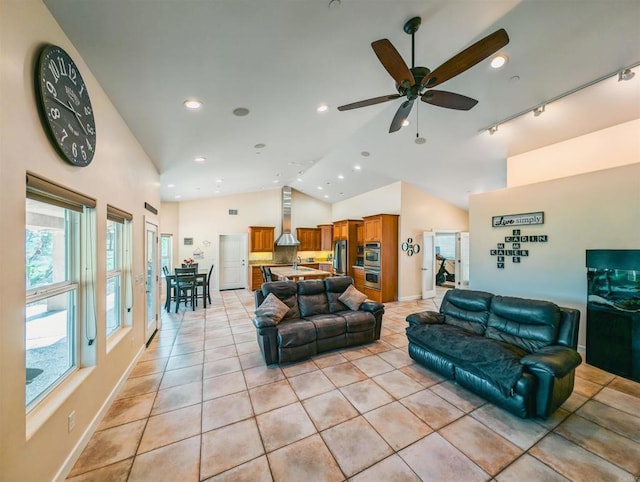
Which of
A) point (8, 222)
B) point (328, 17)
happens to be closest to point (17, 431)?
point (8, 222)

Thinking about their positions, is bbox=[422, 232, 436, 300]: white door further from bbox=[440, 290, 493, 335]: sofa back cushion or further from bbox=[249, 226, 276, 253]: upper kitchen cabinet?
bbox=[249, 226, 276, 253]: upper kitchen cabinet

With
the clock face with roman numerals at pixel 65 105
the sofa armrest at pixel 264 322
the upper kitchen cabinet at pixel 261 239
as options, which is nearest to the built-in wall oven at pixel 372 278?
the upper kitchen cabinet at pixel 261 239

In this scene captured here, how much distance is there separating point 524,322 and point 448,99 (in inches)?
103

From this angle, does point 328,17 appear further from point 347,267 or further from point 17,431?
point 347,267

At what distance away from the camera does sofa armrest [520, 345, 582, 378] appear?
2.23 meters

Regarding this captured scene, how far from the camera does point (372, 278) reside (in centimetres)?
734

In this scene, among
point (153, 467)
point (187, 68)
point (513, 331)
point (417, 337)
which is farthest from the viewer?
point (417, 337)

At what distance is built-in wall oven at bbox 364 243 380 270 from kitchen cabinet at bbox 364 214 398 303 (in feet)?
0.49


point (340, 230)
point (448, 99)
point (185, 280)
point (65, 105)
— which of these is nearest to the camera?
point (65, 105)

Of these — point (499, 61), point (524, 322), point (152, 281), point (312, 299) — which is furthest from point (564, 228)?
point (152, 281)

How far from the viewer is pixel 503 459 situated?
192 centimetres

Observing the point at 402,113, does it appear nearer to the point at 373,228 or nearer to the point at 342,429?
the point at 342,429

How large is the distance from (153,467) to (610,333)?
5.00m

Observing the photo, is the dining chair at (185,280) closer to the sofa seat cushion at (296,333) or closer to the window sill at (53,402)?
the sofa seat cushion at (296,333)
